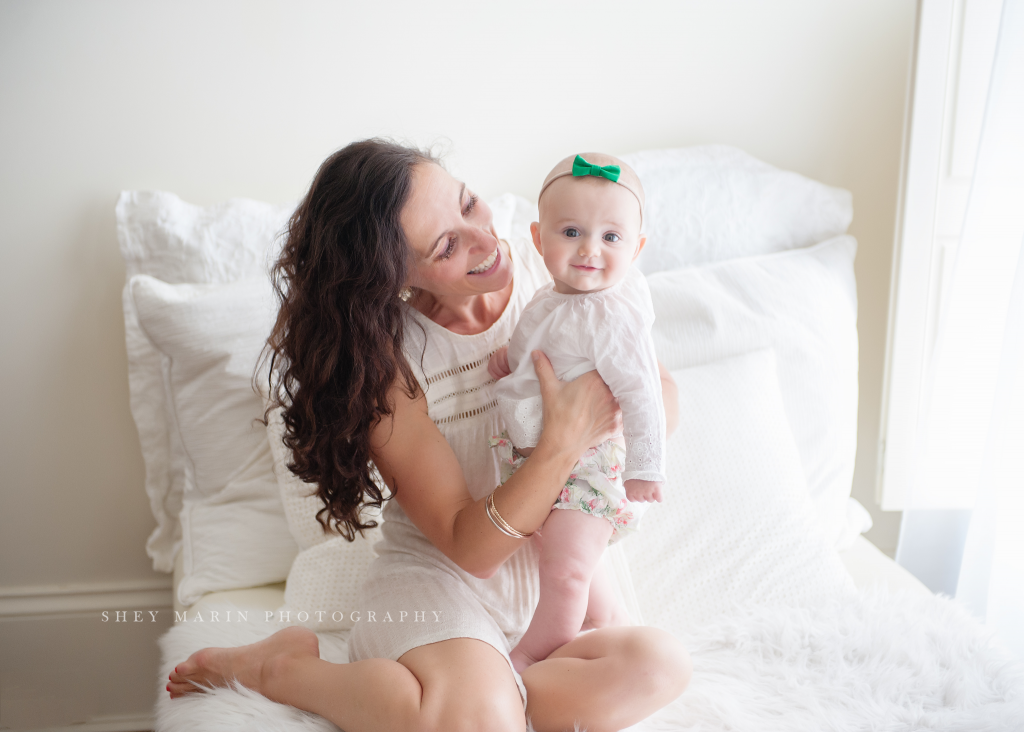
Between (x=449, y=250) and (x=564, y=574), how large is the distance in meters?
0.55

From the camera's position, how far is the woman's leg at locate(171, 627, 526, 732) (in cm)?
98

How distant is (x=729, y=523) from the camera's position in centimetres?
138

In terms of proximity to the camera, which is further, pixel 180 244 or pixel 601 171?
pixel 180 244

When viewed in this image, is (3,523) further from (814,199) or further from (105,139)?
(814,199)

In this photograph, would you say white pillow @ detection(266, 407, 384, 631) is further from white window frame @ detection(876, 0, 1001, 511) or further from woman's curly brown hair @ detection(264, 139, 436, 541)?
white window frame @ detection(876, 0, 1001, 511)

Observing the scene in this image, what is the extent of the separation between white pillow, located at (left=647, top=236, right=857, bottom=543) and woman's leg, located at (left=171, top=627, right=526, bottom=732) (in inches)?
33.6

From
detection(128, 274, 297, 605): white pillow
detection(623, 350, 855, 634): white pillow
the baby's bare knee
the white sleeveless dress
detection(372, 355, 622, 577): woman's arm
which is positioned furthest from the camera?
detection(128, 274, 297, 605): white pillow

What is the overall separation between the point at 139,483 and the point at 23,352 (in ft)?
1.43

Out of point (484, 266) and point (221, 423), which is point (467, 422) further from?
point (221, 423)

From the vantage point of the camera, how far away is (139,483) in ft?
6.23

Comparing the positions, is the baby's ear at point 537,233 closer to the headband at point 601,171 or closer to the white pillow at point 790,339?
the headband at point 601,171

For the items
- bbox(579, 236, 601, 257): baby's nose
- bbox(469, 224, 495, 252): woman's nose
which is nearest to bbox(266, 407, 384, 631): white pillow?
bbox(469, 224, 495, 252): woman's nose

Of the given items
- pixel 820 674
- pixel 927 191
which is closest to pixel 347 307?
pixel 820 674

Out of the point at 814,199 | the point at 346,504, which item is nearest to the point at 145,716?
the point at 346,504
